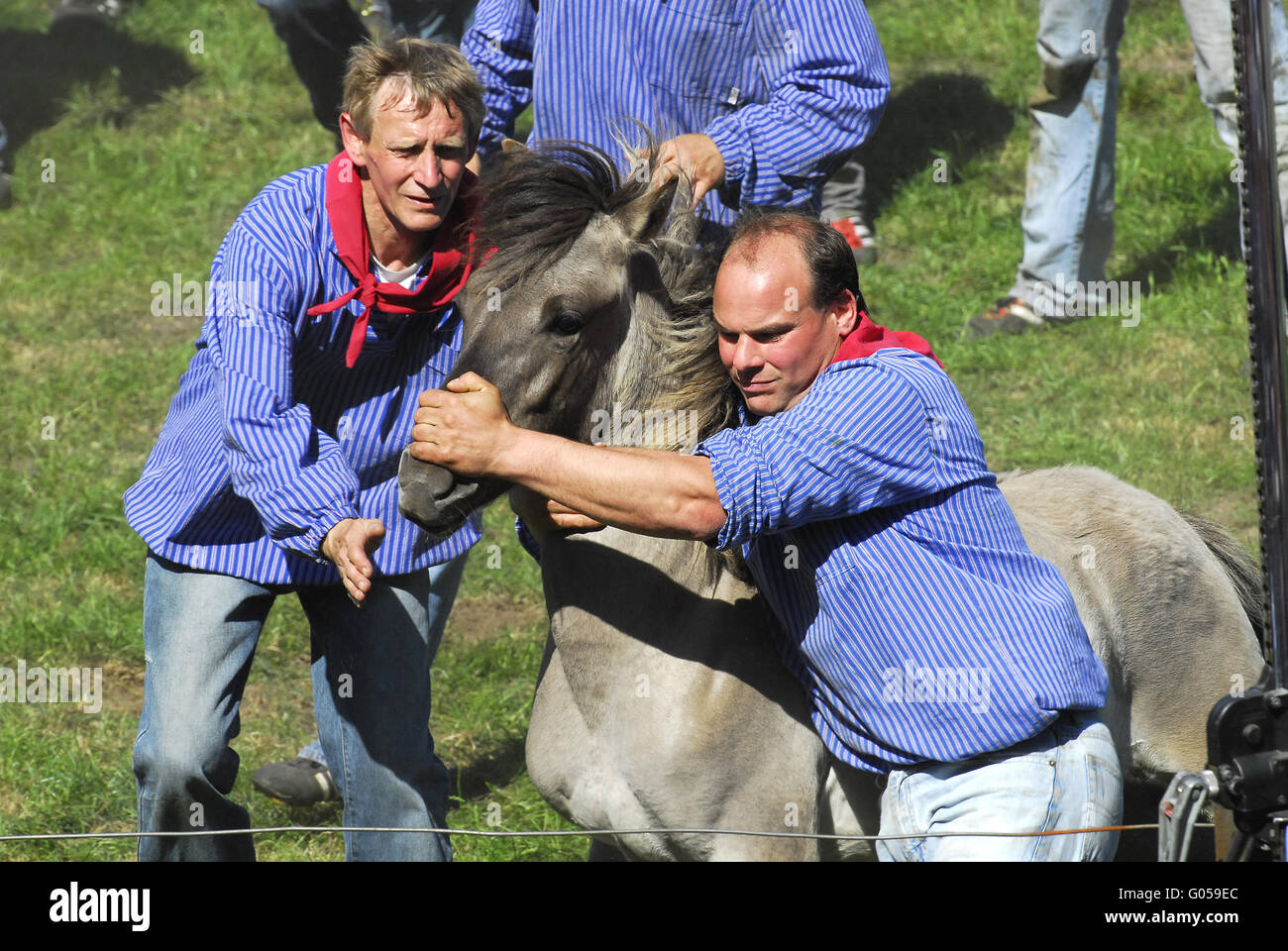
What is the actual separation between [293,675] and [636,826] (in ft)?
8.93

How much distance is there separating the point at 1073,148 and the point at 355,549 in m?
5.07

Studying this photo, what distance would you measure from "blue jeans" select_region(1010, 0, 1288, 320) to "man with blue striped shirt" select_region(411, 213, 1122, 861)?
14.2 feet

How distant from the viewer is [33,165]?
9.05m

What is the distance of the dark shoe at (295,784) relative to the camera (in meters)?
4.62

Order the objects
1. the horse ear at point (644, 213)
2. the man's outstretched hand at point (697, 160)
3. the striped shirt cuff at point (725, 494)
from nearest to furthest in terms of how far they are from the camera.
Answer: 1. the striped shirt cuff at point (725, 494)
2. the horse ear at point (644, 213)
3. the man's outstretched hand at point (697, 160)

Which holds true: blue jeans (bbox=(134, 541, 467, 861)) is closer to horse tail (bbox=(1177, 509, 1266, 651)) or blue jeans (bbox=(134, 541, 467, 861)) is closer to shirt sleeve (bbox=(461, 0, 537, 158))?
shirt sleeve (bbox=(461, 0, 537, 158))

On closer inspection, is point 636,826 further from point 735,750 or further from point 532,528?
point 532,528

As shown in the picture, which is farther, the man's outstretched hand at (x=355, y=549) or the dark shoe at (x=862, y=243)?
the dark shoe at (x=862, y=243)

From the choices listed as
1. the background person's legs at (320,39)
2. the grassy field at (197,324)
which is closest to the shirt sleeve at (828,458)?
the grassy field at (197,324)

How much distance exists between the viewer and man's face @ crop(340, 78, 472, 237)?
3.19 metres

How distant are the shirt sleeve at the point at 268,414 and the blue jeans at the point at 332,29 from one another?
4.55 meters

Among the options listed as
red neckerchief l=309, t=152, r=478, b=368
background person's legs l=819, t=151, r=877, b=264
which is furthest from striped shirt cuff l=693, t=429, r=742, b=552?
background person's legs l=819, t=151, r=877, b=264

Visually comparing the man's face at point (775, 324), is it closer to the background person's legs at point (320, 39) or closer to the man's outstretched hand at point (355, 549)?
the man's outstretched hand at point (355, 549)

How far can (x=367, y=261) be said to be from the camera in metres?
3.31
